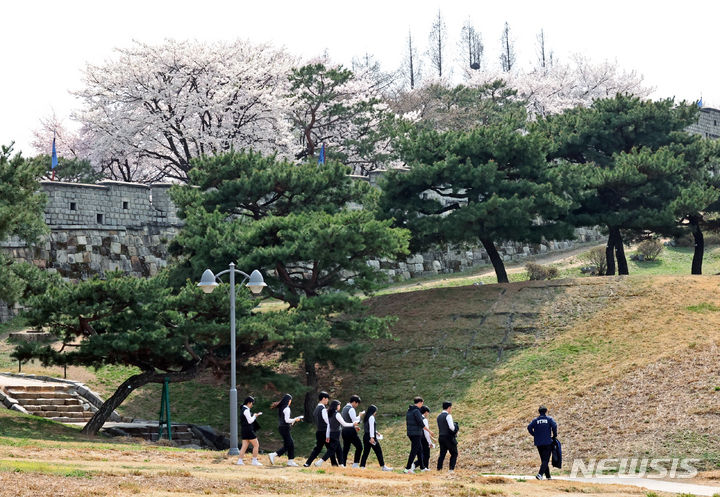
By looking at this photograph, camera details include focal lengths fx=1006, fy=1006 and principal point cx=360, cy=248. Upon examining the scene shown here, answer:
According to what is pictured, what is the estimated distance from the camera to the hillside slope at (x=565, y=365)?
22844 millimetres

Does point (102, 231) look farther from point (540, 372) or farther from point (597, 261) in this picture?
point (597, 261)

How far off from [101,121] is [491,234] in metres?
24.6

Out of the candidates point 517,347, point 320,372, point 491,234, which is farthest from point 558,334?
point 320,372

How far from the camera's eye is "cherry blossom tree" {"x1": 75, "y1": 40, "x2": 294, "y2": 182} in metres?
49.6

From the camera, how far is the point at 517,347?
99.1 feet

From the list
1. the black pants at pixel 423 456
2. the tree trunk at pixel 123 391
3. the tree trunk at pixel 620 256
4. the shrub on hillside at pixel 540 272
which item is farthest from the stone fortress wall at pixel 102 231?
the black pants at pixel 423 456

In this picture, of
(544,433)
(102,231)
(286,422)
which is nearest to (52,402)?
(102,231)

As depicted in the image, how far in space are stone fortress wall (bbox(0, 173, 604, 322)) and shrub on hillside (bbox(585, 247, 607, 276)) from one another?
7.09 metres

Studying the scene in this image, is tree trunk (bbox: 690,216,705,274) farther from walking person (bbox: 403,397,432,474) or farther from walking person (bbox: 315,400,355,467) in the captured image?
walking person (bbox: 315,400,355,467)

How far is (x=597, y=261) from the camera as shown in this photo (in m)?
43.3

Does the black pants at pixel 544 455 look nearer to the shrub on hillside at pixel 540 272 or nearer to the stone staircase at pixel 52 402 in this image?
the stone staircase at pixel 52 402

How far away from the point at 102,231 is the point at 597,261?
20720 mm

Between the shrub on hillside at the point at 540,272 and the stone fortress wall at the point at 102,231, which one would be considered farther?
the shrub on hillside at the point at 540,272

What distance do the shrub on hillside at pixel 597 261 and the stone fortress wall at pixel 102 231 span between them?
7.09 metres
